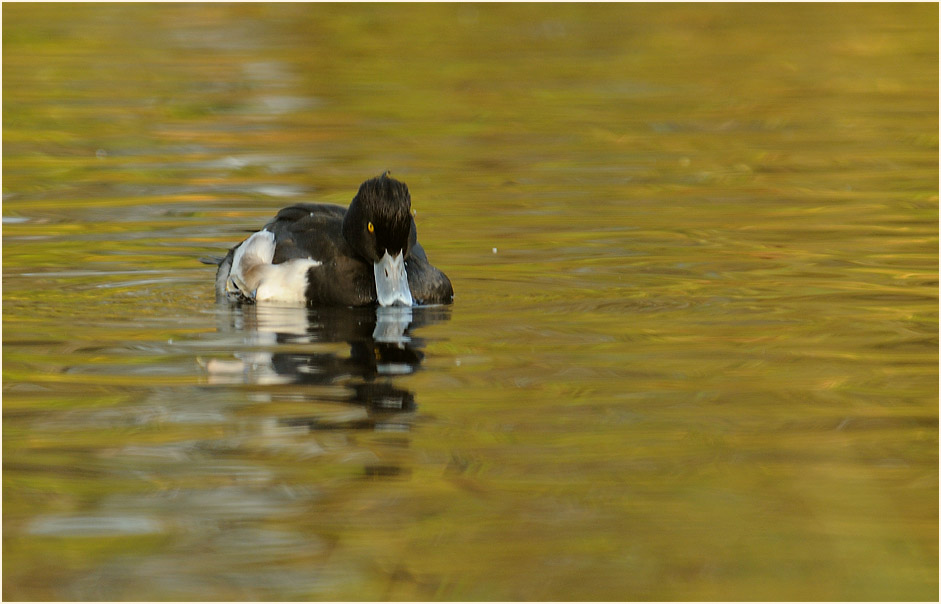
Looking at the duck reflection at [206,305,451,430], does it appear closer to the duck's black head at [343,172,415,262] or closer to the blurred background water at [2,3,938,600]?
the blurred background water at [2,3,938,600]

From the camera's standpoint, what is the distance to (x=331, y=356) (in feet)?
27.1

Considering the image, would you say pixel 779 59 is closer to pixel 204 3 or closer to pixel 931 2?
pixel 931 2

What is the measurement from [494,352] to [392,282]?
1531 millimetres

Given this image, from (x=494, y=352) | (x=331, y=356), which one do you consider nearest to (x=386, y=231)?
(x=331, y=356)

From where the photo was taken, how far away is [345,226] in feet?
32.5

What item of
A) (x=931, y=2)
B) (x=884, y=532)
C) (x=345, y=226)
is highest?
(x=931, y=2)

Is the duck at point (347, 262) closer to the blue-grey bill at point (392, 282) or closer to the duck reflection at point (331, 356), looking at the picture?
the blue-grey bill at point (392, 282)

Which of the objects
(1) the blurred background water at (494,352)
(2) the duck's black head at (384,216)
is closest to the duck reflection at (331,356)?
(1) the blurred background water at (494,352)

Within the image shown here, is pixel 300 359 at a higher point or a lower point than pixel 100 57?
lower

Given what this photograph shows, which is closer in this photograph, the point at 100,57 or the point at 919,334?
the point at 919,334

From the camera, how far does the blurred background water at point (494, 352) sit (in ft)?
18.0

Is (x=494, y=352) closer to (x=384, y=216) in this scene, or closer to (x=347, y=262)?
(x=384, y=216)

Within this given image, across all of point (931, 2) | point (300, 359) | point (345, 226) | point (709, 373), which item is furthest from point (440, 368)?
point (931, 2)

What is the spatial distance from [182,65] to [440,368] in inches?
544
